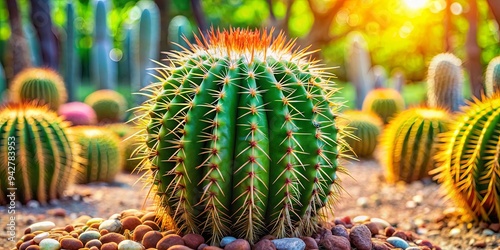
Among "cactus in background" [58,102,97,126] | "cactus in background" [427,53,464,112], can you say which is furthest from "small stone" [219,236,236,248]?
"cactus in background" [58,102,97,126]

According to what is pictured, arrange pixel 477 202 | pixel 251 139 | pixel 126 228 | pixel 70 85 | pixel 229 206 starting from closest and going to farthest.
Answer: pixel 251 139 → pixel 229 206 → pixel 126 228 → pixel 477 202 → pixel 70 85

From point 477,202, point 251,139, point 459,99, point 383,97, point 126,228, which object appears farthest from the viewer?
point 383,97

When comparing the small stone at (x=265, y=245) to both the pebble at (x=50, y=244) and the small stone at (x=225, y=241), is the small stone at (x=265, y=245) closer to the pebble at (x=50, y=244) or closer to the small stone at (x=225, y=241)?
the small stone at (x=225, y=241)

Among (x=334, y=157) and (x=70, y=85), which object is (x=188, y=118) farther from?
(x=70, y=85)

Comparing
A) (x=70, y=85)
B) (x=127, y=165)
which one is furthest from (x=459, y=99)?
(x=70, y=85)

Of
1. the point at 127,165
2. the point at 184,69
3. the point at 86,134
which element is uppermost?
the point at 184,69

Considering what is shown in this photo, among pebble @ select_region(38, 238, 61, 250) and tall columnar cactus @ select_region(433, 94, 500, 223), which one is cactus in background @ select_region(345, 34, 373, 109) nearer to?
tall columnar cactus @ select_region(433, 94, 500, 223)
